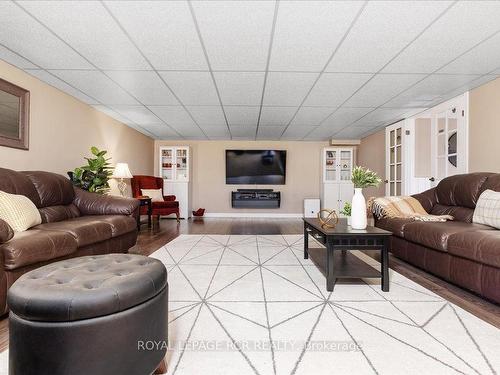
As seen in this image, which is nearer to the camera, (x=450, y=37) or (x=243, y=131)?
(x=450, y=37)

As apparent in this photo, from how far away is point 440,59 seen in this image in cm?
268

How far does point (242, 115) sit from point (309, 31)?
2635 mm

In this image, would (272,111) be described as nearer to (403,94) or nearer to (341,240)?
(403,94)

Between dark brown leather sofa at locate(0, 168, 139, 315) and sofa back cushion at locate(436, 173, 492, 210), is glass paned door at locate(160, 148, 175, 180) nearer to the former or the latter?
dark brown leather sofa at locate(0, 168, 139, 315)

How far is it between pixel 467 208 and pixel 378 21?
7.58 ft

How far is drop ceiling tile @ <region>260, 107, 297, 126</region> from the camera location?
14.4ft

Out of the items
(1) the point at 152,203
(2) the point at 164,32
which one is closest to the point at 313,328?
(2) the point at 164,32

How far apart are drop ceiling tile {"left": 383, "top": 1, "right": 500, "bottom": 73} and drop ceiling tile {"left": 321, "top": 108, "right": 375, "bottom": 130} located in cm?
151

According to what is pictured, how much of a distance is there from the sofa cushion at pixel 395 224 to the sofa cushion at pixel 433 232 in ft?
0.23

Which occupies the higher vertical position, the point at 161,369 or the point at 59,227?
the point at 59,227

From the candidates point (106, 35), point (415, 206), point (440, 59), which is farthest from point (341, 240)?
point (106, 35)

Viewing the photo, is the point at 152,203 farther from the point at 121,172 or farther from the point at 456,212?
the point at 456,212

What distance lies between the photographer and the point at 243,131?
19.9 feet

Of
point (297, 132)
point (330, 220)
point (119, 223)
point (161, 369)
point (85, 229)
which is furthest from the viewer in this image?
point (297, 132)
